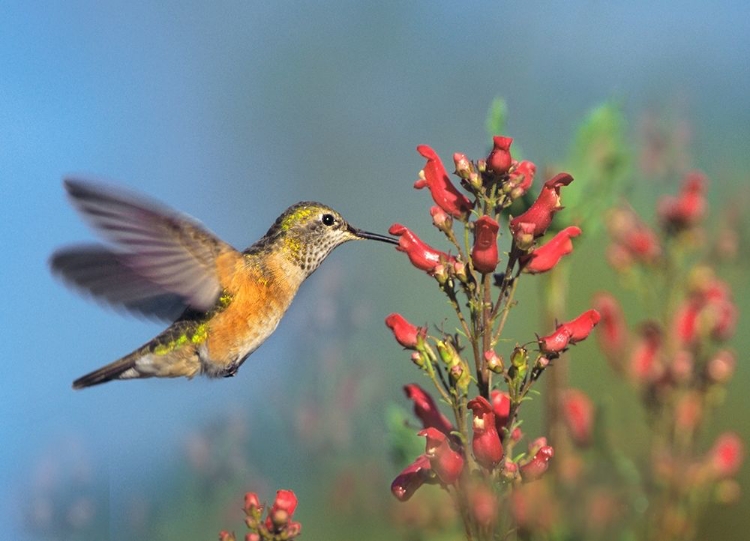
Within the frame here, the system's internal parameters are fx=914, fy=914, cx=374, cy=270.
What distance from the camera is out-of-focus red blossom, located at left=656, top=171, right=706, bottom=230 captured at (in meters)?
4.18

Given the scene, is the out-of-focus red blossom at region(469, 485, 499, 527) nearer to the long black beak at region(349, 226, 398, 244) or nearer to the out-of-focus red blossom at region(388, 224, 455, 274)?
the out-of-focus red blossom at region(388, 224, 455, 274)

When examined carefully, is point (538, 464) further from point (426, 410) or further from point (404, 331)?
point (404, 331)

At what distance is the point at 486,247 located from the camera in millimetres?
2455

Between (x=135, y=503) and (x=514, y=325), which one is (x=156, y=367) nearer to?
(x=135, y=503)

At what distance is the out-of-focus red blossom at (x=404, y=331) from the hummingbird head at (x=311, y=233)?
0.90 meters

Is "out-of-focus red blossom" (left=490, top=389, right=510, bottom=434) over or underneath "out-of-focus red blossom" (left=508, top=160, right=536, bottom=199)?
underneath

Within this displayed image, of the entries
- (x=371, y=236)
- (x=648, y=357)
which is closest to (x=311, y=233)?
(x=371, y=236)

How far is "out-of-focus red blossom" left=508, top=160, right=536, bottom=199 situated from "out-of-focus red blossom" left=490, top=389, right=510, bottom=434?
0.56 metres

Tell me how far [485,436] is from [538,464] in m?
0.17

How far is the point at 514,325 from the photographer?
705 cm

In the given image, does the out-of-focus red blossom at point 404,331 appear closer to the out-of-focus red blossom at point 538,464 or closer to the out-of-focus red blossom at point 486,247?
the out-of-focus red blossom at point 486,247

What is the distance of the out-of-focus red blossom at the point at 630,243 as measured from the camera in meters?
4.24

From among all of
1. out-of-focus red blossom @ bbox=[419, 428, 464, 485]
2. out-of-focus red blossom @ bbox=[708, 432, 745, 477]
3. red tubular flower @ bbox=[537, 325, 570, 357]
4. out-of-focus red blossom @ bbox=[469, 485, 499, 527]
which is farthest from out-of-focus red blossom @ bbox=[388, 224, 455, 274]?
out-of-focus red blossom @ bbox=[708, 432, 745, 477]

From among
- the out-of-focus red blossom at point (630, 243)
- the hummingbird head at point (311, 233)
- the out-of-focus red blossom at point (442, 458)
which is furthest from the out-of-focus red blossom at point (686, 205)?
the out-of-focus red blossom at point (442, 458)
